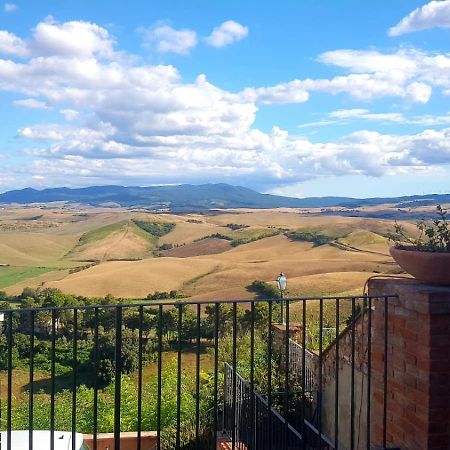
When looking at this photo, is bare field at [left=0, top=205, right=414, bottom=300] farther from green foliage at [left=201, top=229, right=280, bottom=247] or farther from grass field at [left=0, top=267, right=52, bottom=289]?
grass field at [left=0, top=267, right=52, bottom=289]

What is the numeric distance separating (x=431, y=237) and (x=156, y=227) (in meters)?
91.4

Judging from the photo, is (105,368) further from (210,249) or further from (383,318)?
(210,249)

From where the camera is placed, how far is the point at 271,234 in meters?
77.8

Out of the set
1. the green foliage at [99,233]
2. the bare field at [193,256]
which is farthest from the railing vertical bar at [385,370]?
the green foliage at [99,233]

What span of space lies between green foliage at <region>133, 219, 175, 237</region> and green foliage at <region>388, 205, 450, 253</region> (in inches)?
3440

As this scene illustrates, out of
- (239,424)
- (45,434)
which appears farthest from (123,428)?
(45,434)

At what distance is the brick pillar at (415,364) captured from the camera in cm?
269

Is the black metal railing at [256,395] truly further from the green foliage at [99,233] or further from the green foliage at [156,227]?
the green foliage at [156,227]

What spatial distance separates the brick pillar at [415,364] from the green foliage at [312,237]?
62759 millimetres

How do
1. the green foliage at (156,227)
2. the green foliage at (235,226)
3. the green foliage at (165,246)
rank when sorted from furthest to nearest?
1. the green foliage at (156,227)
2. the green foliage at (235,226)
3. the green foliage at (165,246)

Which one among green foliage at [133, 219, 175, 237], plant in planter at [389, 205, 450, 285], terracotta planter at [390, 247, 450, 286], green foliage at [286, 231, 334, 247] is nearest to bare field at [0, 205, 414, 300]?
green foliage at [133, 219, 175, 237]

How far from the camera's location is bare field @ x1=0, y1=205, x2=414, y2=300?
147 feet

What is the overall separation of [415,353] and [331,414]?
4.30 metres

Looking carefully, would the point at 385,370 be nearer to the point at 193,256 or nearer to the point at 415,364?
the point at 415,364
